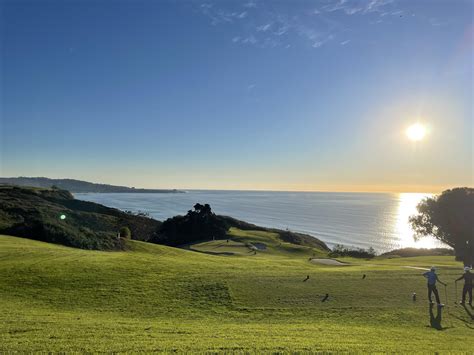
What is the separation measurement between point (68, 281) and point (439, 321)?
22.7m

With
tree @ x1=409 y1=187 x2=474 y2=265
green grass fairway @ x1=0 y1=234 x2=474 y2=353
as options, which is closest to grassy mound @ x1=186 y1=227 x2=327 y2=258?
tree @ x1=409 y1=187 x2=474 y2=265

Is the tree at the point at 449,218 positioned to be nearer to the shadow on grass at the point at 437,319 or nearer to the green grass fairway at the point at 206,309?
the green grass fairway at the point at 206,309

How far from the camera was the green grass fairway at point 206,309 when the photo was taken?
1373 cm

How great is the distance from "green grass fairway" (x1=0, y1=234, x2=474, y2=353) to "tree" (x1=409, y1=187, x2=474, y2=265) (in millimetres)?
31670

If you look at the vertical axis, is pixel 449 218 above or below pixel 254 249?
above

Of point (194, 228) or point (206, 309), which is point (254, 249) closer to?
point (194, 228)

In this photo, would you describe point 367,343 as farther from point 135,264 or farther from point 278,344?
point 135,264

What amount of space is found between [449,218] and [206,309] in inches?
2119

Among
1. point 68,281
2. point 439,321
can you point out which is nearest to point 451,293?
point 439,321

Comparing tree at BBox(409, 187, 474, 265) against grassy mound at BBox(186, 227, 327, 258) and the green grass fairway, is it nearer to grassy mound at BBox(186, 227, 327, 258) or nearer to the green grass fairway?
grassy mound at BBox(186, 227, 327, 258)

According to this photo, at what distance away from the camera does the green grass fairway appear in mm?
13727

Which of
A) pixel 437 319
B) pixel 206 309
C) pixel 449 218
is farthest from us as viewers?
pixel 449 218

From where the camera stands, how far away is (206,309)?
64.6 ft

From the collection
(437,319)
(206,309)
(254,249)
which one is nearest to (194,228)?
(254,249)
